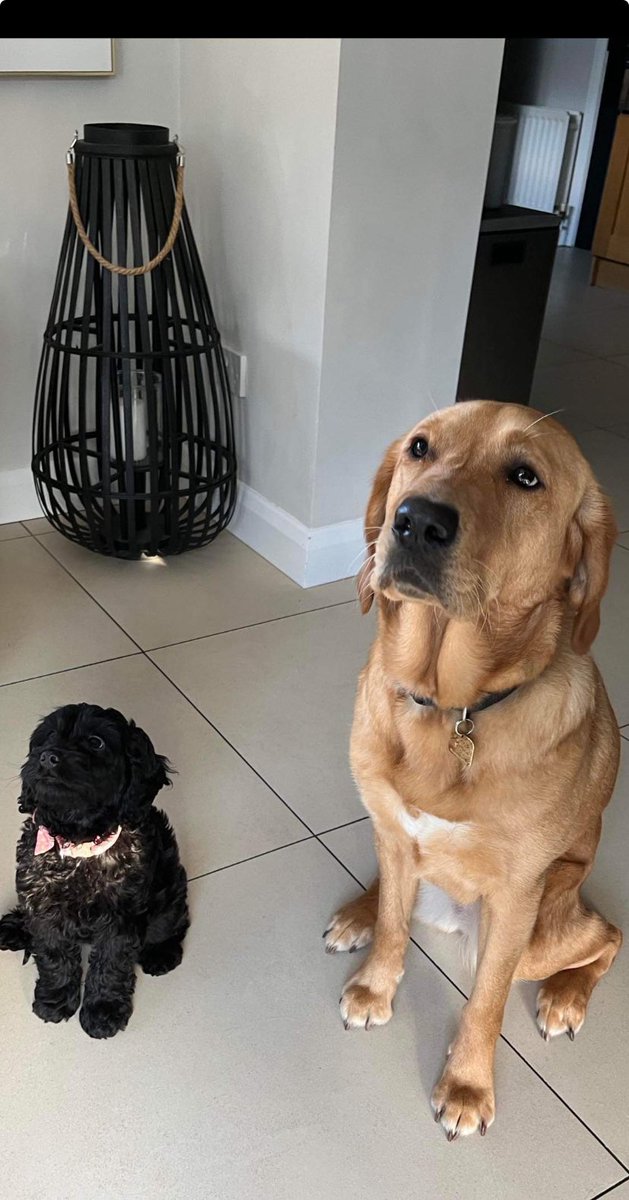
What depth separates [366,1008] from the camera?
145 centimetres

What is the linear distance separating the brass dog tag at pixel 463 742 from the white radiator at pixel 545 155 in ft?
18.4

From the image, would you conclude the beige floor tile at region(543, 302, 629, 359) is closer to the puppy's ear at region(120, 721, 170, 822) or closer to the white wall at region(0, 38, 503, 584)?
the white wall at region(0, 38, 503, 584)

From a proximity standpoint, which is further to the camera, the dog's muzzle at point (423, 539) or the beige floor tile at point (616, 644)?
the beige floor tile at point (616, 644)

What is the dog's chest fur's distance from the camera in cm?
135

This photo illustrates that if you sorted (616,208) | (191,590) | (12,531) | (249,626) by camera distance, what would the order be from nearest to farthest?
1. (249,626)
2. (191,590)
3. (12,531)
4. (616,208)

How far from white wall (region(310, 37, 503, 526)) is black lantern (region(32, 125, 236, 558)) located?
0.32 m

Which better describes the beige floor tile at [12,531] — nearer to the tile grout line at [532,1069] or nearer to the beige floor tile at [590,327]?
the tile grout line at [532,1069]

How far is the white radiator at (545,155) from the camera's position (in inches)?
243

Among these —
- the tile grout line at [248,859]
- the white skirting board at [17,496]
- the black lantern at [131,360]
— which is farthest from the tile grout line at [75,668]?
the white skirting board at [17,496]

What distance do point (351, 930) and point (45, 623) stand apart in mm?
1111

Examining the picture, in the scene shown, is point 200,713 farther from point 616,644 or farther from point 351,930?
point 616,644

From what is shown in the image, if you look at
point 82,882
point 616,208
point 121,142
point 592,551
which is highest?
point 121,142

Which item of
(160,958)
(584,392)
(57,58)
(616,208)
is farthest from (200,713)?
(616,208)
